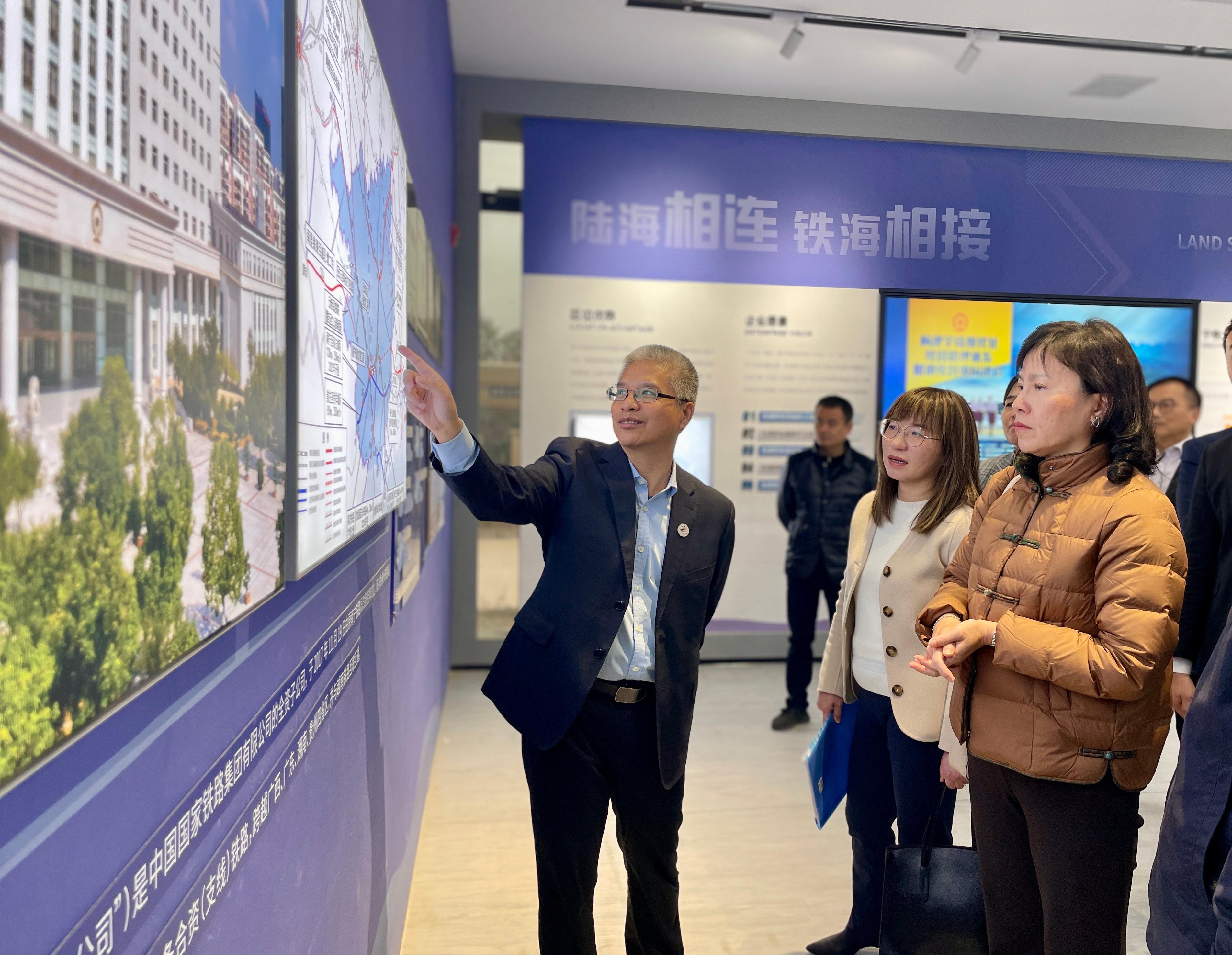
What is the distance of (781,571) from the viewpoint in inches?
227

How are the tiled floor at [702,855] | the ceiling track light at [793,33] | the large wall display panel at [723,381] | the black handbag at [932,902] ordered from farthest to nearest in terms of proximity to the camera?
the large wall display panel at [723,381], the ceiling track light at [793,33], the tiled floor at [702,855], the black handbag at [932,902]

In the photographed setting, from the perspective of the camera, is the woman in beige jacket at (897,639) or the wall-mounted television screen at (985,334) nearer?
the woman in beige jacket at (897,639)

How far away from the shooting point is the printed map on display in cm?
103

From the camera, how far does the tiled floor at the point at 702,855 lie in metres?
2.65

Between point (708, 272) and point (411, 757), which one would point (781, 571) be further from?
point (411, 757)

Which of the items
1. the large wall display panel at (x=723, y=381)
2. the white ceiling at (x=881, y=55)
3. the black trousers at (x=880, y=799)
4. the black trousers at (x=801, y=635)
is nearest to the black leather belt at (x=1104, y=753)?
the black trousers at (x=880, y=799)

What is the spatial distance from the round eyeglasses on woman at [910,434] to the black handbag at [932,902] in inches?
40.6

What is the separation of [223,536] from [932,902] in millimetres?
2097

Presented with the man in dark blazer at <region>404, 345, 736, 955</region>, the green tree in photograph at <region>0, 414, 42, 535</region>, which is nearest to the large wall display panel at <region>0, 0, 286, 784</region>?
the green tree in photograph at <region>0, 414, 42, 535</region>

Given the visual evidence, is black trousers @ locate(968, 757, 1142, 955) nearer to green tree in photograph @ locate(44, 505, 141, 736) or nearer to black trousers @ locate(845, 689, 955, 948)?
black trousers @ locate(845, 689, 955, 948)

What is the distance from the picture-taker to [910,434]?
227cm

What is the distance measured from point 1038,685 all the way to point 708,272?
12.1 ft

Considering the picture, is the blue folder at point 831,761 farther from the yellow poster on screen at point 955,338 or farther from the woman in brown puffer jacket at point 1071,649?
the yellow poster on screen at point 955,338

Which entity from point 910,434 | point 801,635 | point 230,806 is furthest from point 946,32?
point 230,806
